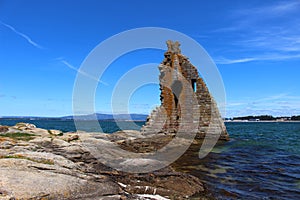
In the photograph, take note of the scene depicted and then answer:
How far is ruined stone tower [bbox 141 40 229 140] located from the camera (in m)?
29.4

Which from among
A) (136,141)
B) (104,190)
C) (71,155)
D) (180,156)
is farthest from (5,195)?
(136,141)

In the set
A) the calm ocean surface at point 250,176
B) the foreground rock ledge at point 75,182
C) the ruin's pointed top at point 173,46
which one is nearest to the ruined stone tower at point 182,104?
the ruin's pointed top at point 173,46

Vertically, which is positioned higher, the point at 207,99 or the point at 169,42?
the point at 169,42

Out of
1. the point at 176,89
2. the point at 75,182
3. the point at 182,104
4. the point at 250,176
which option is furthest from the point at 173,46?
the point at 75,182

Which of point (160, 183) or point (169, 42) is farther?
point (169, 42)

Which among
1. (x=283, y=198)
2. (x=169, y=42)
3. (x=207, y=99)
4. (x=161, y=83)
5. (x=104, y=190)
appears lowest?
(x=283, y=198)

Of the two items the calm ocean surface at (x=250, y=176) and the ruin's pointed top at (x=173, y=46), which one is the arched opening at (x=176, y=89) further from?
the calm ocean surface at (x=250, y=176)

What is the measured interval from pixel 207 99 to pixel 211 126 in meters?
3.12

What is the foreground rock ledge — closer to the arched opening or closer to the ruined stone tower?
the ruined stone tower

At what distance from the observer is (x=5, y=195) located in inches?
247

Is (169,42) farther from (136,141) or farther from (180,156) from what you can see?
(180,156)

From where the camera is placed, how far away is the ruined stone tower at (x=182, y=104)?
29.4 meters

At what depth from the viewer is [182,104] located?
101ft

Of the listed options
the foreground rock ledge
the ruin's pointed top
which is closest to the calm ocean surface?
the foreground rock ledge
